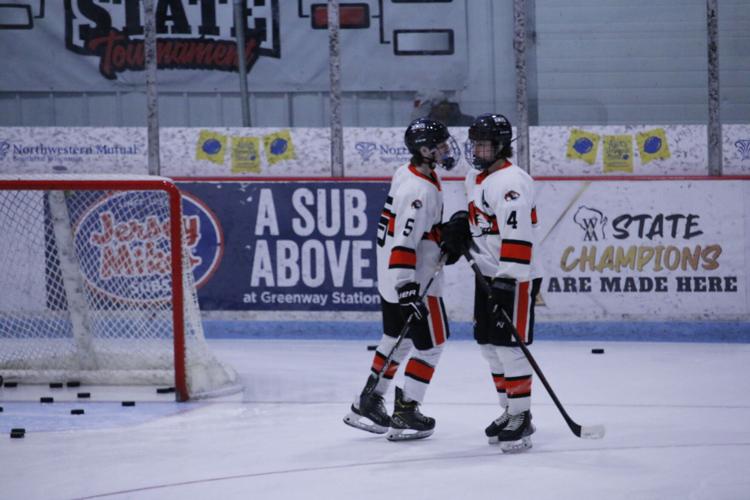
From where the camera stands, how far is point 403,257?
4910mm

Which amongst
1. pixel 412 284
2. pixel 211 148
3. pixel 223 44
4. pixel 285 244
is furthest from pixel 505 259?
pixel 223 44

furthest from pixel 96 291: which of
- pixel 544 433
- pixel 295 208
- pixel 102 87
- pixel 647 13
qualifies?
pixel 647 13

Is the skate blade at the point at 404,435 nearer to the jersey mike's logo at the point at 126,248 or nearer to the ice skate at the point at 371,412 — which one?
the ice skate at the point at 371,412

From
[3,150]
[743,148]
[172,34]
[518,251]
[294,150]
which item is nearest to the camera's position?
[518,251]

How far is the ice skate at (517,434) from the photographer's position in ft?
15.6

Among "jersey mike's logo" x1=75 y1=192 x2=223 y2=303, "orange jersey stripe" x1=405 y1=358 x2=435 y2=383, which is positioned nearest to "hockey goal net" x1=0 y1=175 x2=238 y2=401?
"jersey mike's logo" x1=75 y1=192 x2=223 y2=303

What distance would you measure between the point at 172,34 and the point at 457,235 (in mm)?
5028

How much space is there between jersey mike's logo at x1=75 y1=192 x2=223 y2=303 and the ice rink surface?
584 millimetres

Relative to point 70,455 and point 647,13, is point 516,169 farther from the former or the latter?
point 647,13

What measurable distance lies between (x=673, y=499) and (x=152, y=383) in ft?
10.2

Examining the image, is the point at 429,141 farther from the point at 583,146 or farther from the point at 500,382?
the point at 583,146

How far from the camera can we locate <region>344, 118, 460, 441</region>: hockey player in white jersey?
4.92 m

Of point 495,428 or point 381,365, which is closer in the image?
point 495,428

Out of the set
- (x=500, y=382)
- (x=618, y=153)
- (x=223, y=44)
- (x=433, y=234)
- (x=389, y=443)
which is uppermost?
(x=223, y=44)
